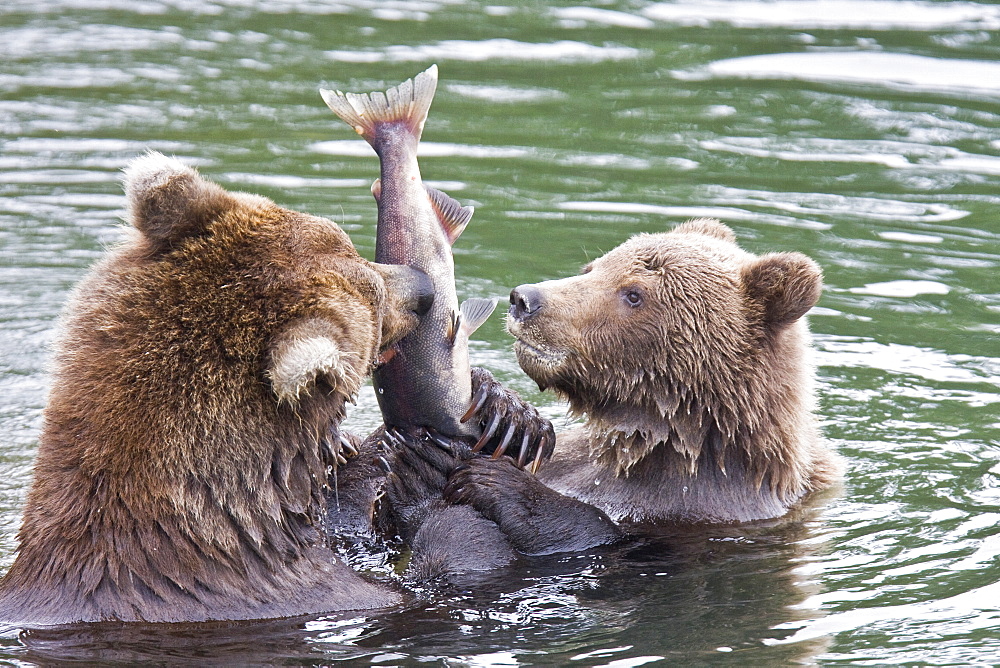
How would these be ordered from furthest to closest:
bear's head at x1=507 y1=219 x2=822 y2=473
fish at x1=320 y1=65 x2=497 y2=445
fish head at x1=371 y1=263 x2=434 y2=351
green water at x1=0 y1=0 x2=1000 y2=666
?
1. bear's head at x1=507 y1=219 x2=822 y2=473
2. fish at x1=320 y1=65 x2=497 y2=445
3. fish head at x1=371 y1=263 x2=434 y2=351
4. green water at x1=0 y1=0 x2=1000 y2=666

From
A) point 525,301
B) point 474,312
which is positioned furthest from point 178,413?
point 525,301

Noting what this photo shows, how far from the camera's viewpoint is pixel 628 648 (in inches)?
232

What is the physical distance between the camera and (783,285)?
7004 millimetres

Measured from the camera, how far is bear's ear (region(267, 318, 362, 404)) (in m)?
5.12

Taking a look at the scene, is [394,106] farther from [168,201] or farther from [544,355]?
[168,201]

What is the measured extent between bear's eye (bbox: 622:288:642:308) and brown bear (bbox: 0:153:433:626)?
195 cm

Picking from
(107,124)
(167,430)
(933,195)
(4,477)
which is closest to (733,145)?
(933,195)

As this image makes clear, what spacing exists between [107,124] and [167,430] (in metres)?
9.31

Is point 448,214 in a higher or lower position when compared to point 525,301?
higher

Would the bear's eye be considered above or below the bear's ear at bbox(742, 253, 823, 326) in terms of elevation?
below

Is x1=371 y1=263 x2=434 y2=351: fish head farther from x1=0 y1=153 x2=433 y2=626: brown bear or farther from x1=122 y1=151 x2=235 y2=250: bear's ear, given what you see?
x1=122 y1=151 x2=235 y2=250: bear's ear

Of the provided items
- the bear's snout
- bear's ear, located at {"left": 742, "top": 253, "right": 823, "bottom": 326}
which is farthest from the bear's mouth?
bear's ear, located at {"left": 742, "top": 253, "right": 823, "bottom": 326}

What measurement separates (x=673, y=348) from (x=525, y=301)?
86cm

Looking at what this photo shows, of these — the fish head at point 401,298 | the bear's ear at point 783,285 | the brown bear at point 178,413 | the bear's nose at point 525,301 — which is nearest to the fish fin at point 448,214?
the bear's nose at point 525,301
